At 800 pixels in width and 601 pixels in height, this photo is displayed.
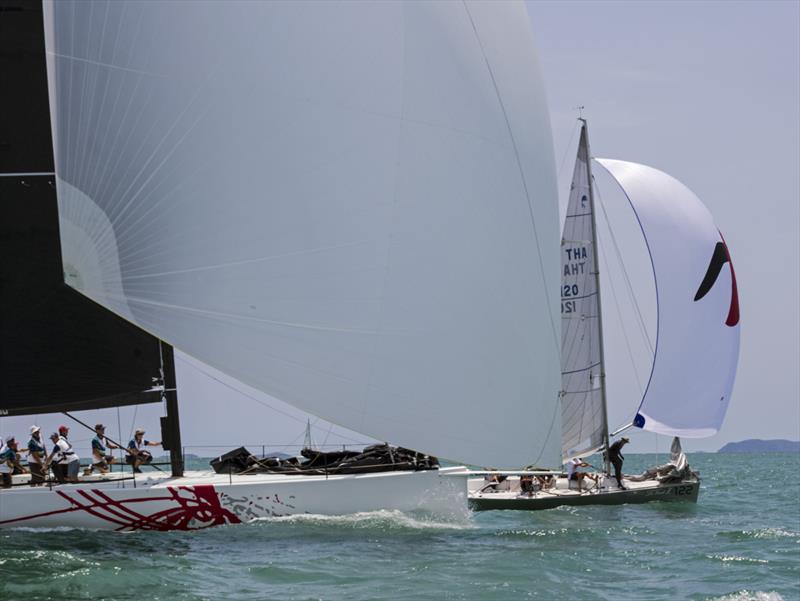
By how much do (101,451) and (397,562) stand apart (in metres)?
7.07

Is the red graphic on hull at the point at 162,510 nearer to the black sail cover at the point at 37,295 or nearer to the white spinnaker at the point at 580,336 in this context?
the black sail cover at the point at 37,295

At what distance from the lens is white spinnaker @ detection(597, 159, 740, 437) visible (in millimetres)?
31641

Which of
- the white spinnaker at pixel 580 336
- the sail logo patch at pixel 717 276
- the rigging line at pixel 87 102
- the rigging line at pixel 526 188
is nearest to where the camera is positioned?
the rigging line at pixel 87 102

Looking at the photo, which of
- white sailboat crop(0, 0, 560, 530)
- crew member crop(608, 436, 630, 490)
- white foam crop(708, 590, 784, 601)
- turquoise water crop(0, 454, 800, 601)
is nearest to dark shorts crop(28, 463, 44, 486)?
turquoise water crop(0, 454, 800, 601)

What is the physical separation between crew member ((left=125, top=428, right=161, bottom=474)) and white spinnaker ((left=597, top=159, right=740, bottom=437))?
14.4 metres

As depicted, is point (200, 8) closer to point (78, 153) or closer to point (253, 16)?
point (253, 16)

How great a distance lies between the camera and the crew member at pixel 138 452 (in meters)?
21.0

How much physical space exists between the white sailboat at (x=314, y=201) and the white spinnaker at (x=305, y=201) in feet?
0.09

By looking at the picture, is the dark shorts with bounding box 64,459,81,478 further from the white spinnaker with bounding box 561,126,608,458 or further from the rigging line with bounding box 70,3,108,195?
the white spinnaker with bounding box 561,126,608,458

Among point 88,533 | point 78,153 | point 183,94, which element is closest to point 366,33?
point 183,94

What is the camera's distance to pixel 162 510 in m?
18.9

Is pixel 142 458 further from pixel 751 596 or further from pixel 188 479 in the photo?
pixel 751 596

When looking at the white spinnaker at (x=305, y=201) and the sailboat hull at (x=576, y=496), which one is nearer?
the white spinnaker at (x=305, y=201)

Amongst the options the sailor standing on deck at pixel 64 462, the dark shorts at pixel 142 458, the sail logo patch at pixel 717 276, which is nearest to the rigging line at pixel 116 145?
the sailor standing on deck at pixel 64 462
